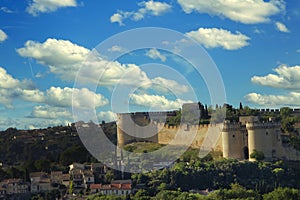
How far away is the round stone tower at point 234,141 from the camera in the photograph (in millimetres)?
41125

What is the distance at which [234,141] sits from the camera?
41.5m

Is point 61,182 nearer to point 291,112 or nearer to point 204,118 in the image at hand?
point 204,118

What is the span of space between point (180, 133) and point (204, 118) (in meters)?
3.42

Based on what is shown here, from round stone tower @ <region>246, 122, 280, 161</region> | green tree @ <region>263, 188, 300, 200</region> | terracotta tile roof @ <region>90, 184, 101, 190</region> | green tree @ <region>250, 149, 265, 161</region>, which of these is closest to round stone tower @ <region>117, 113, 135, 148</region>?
round stone tower @ <region>246, 122, 280, 161</region>

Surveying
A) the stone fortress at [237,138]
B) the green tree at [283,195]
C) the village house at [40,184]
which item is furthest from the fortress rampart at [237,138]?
the village house at [40,184]

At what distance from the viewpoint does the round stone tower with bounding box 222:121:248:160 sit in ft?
135

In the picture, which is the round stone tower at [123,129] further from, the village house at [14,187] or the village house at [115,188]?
the village house at [115,188]

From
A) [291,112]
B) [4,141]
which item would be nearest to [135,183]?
[291,112]

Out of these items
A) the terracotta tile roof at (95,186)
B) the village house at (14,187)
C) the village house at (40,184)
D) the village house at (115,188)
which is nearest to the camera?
the village house at (115,188)

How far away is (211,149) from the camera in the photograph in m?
43.4

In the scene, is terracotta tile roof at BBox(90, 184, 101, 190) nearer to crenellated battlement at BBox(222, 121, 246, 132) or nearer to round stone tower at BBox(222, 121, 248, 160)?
round stone tower at BBox(222, 121, 248, 160)

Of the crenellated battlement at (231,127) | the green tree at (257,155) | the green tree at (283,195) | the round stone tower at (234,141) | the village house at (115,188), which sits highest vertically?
the crenellated battlement at (231,127)

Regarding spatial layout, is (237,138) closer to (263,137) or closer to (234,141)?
(234,141)

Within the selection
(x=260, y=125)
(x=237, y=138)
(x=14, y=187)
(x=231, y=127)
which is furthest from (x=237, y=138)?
(x=14, y=187)
